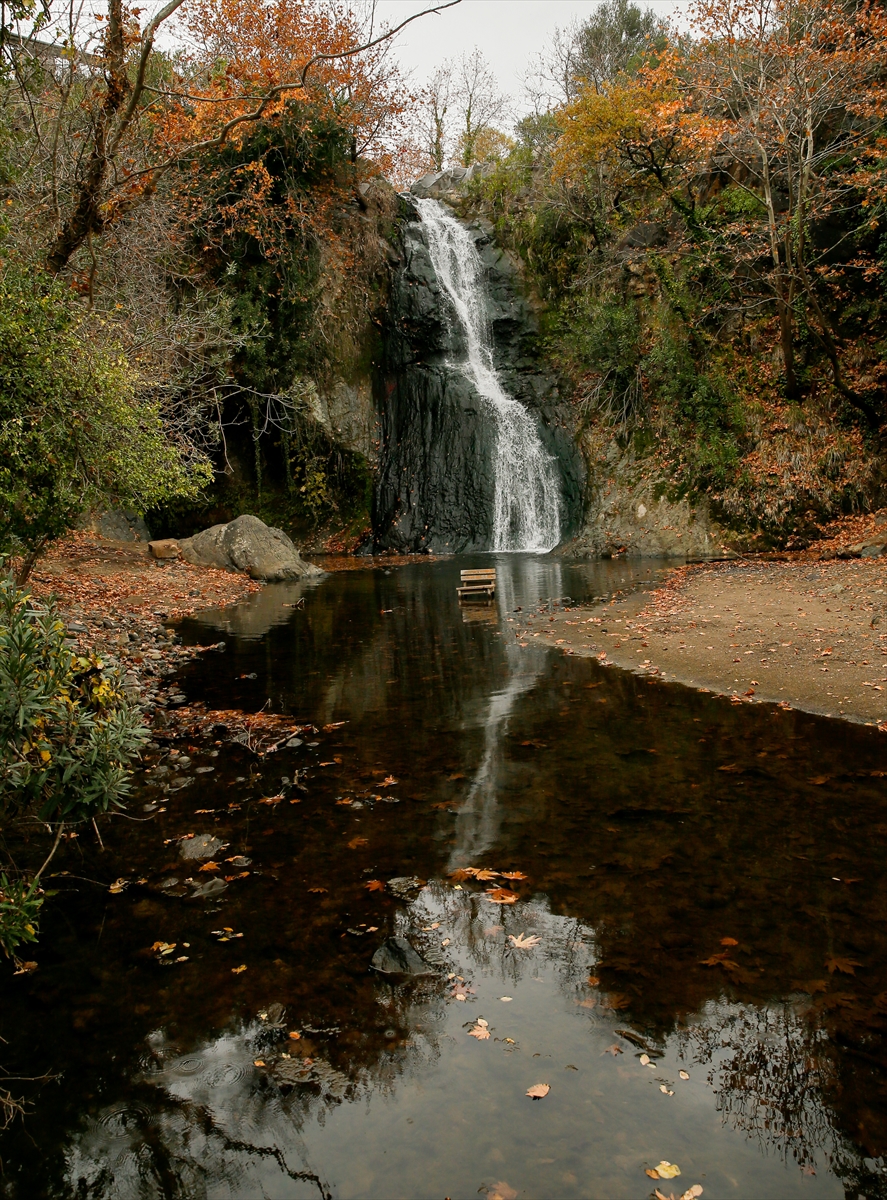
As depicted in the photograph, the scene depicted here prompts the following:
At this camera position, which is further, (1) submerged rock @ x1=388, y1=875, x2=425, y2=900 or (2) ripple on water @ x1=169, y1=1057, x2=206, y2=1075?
(1) submerged rock @ x1=388, y1=875, x2=425, y2=900

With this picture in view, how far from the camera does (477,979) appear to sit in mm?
4016

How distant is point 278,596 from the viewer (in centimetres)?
1712

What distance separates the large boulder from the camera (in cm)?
2005

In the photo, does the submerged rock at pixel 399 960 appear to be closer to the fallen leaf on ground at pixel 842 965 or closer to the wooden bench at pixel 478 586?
the fallen leaf on ground at pixel 842 965

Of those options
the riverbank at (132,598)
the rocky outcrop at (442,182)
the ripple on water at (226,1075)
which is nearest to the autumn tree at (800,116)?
the riverbank at (132,598)

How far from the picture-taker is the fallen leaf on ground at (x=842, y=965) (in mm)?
3843

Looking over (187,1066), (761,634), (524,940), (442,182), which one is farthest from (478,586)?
(442,182)

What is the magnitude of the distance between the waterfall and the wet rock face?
11.0 inches

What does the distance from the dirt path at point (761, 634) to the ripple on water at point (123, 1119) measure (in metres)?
6.60

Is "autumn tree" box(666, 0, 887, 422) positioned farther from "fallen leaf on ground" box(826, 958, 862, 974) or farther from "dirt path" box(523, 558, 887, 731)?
"fallen leaf on ground" box(826, 958, 862, 974)

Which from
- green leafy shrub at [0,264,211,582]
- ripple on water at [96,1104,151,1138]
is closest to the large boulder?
green leafy shrub at [0,264,211,582]

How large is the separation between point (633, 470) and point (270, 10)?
56.1 ft

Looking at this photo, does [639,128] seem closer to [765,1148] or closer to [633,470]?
[633,470]

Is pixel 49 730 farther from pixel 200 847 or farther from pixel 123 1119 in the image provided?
pixel 123 1119
